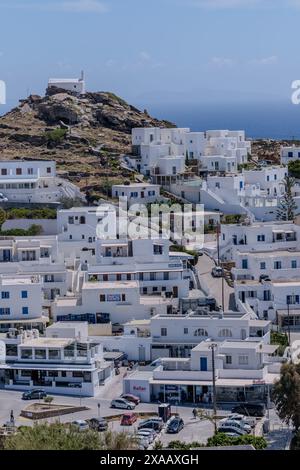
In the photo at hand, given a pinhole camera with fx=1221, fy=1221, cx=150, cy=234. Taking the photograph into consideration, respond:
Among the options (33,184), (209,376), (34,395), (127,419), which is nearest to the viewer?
(127,419)

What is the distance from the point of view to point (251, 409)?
31875 mm

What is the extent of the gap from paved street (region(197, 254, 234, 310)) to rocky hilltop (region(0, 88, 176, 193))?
11.4 m

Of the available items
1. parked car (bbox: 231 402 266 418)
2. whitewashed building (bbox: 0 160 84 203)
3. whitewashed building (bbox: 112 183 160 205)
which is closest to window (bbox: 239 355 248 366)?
parked car (bbox: 231 402 266 418)

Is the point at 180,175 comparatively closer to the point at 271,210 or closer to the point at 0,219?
the point at 271,210

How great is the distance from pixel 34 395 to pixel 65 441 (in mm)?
11355

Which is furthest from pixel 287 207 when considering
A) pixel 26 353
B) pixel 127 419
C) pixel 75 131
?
pixel 127 419

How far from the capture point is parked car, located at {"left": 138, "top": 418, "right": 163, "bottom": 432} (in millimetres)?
29969

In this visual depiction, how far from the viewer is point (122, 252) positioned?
43.9 meters

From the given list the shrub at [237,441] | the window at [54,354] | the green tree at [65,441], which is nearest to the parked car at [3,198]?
the window at [54,354]

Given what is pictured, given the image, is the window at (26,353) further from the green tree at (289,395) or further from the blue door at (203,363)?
the green tree at (289,395)

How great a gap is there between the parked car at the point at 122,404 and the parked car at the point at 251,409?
9.05 ft

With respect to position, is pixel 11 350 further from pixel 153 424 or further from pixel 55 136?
pixel 55 136

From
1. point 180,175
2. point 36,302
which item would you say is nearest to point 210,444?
point 36,302

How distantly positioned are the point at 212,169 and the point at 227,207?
18.6 feet
